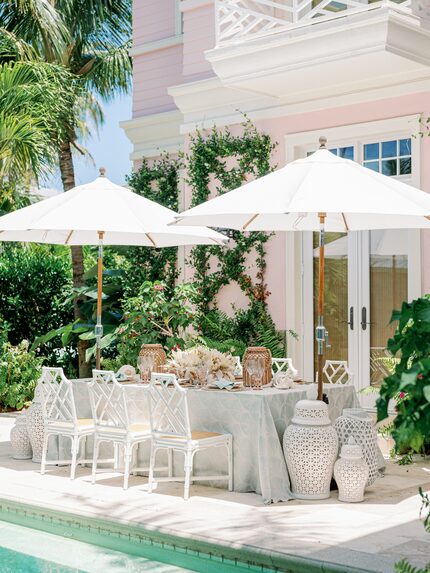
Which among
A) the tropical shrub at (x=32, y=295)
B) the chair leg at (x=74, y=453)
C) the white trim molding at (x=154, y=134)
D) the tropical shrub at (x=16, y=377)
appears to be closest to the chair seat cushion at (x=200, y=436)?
the chair leg at (x=74, y=453)

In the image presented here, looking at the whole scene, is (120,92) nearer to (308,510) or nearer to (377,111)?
(377,111)

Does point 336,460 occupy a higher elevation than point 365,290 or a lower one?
lower

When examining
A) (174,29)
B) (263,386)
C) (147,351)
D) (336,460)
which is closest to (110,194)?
(147,351)

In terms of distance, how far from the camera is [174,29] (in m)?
14.8

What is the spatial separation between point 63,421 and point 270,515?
263cm

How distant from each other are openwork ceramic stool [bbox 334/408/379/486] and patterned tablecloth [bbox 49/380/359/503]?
441 millimetres

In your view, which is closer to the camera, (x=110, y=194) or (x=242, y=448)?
(x=242, y=448)

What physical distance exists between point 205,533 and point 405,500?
81.0 inches

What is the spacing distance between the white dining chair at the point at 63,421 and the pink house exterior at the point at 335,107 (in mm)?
3926

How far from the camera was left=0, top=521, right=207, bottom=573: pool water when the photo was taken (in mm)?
6406

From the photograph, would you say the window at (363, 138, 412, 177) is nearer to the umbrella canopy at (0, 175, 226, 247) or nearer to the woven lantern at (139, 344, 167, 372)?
the umbrella canopy at (0, 175, 226, 247)

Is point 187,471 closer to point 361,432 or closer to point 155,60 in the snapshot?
point 361,432

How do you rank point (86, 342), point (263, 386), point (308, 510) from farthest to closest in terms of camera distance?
1. point (86, 342)
2. point (263, 386)
3. point (308, 510)

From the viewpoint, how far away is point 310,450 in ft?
25.3
